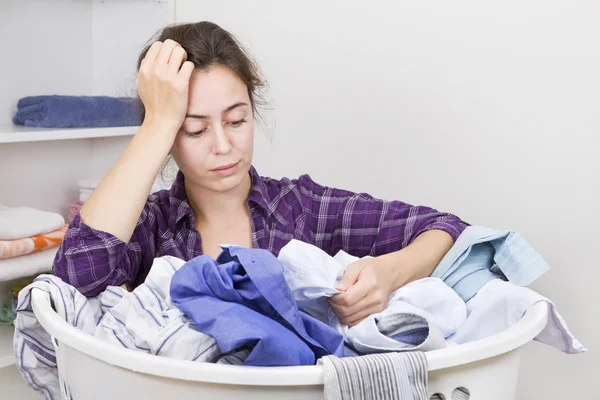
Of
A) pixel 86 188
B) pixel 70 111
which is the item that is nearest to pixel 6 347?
pixel 86 188

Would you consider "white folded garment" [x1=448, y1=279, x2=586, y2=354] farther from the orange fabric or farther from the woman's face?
the orange fabric

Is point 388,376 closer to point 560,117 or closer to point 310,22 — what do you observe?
point 560,117

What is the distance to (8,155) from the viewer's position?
5.50ft

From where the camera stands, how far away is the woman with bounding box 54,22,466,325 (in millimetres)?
915

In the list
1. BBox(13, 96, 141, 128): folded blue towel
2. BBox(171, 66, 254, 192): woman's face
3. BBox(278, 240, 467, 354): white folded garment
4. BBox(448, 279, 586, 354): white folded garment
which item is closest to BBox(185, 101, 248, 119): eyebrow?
BBox(171, 66, 254, 192): woman's face

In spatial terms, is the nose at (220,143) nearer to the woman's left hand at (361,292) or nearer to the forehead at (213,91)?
the forehead at (213,91)

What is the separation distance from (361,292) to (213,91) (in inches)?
13.7

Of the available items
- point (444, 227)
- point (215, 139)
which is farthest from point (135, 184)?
point (444, 227)

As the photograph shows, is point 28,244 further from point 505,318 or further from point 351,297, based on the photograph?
point 505,318

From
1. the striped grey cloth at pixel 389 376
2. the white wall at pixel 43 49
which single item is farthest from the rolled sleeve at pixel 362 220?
the white wall at pixel 43 49

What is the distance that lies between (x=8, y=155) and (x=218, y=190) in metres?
0.85

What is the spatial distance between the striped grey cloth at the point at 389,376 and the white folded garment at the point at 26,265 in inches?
38.5

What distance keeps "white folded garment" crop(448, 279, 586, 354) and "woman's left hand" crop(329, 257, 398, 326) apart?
0.10 meters

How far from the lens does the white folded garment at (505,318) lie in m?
0.82
